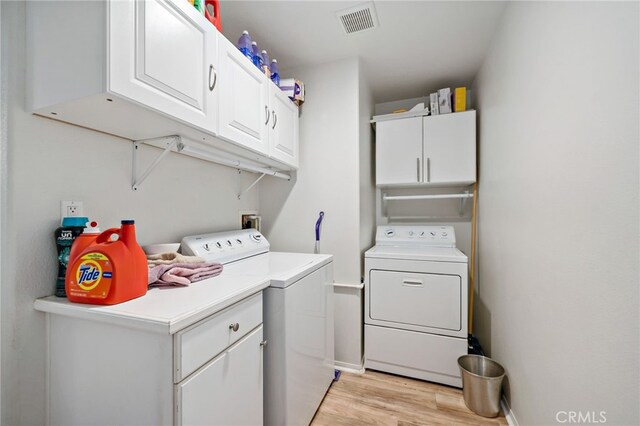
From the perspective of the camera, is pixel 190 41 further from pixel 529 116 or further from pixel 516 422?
pixel 516 422

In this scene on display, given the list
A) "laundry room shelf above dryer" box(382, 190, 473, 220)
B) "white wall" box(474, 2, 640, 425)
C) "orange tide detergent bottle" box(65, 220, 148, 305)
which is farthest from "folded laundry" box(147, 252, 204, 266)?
"laundry room shelf above dryer" box(382, 190, 473, 220)

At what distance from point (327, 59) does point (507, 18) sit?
1.22m

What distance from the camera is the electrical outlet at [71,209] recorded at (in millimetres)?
1012

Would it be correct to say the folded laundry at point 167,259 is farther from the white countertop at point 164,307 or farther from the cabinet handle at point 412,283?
the cabinet handle at point 412,283

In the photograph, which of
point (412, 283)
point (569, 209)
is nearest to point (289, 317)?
point (412, 283)

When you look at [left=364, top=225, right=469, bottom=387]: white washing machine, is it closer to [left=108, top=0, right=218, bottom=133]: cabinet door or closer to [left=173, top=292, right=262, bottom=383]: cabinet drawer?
[left=173, top=292, right=262, bottom=383]: cabinet drawer

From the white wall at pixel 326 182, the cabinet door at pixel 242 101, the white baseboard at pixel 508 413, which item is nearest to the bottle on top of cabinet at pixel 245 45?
the cabinet door at pixel 242 101

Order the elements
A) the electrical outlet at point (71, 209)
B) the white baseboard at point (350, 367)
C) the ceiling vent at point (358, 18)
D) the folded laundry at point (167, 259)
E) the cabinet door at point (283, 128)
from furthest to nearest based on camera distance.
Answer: the white baseboard at point (350, 367) → the cabinet door at point (283, 128) → the ceiling vent at point (358, 18) → the folded laundry at point (167, 259) → the electrical outlet at point (71, 209)

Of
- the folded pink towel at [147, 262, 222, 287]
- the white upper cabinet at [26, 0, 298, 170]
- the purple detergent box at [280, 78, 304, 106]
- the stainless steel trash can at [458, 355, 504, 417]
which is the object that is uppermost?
the purple detergent box at [280, 78, 304, 106]

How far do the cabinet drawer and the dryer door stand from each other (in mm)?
1187

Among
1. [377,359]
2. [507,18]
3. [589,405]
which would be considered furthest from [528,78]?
[377,359]

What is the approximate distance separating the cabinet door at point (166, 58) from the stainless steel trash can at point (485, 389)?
212cm

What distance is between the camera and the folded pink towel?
1078 millimetres

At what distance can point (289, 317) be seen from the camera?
127 cm
